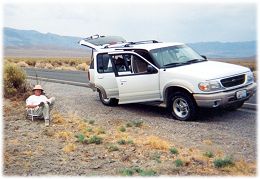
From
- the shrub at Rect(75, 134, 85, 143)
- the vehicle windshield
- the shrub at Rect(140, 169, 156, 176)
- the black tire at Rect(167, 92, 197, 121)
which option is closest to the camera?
the shrub at Rect(140, 169, 156, 176)

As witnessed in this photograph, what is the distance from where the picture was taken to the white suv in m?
8.96

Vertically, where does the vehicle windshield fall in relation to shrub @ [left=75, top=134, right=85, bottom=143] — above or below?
above

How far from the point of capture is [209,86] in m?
8.83

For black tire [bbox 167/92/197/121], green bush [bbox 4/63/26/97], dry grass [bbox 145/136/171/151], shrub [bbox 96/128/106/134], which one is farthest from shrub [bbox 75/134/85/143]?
green bush [bbox 4/63/26/97]

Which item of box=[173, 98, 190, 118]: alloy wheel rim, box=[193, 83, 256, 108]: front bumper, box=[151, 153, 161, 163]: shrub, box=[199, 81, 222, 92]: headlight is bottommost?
box=[151, 153, 161, 163]: shrub

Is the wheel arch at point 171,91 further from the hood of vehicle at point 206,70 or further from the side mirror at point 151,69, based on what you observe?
the side mirror at point 151,69

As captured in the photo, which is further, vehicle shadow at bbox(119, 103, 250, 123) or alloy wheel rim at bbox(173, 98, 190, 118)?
vehicle shadow at bbox(119, 103, 250, 123)

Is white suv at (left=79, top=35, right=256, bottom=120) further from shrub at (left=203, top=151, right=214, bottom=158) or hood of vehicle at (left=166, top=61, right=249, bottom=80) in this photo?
shrub at (left=203, top=151, right=214, bottom=158)

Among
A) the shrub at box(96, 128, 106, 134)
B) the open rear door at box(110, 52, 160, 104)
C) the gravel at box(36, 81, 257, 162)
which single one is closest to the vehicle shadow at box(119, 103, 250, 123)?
the gravel at box(36, 81, 257, 162)

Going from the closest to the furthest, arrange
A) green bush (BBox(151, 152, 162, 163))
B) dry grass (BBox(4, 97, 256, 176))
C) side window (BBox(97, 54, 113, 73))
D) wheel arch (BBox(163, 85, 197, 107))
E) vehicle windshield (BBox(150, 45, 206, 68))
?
dry grass (BBox(4, 97, 256, 176)) → green bush (BBox(151, 152, 162, 163)) → wheel arch (BBox(163, 85, 197, 107)) → vehicle windshield (BBox(150, 45, 206, 68)) → side window (BBox(97, 54, 113, 73))

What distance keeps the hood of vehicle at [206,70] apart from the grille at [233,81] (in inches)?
3.8

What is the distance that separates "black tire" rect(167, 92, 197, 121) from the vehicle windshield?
96 centimetres

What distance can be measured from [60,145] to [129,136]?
1430mm

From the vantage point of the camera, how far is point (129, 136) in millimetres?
8375
